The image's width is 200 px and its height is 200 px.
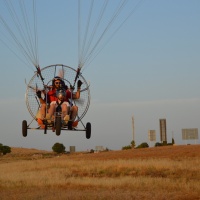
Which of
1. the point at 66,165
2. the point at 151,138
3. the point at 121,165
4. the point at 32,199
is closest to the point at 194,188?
the point at 32,199

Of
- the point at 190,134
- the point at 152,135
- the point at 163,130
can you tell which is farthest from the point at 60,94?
the point at 190,134

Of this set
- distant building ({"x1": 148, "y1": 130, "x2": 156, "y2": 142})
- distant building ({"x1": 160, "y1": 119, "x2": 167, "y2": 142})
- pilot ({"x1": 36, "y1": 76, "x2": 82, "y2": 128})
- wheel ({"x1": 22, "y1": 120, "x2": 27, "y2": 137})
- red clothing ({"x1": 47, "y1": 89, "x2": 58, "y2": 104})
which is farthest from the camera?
distant building ({"x1": 148, "y1": 130, "x2": 156, "y2": 142})

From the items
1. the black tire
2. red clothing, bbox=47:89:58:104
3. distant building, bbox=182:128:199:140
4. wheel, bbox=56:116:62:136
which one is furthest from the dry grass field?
distant building, bbox=182:128:199:140

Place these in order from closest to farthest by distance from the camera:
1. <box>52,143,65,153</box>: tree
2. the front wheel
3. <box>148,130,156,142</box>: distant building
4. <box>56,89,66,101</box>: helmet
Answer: the front wheel
<box>56,89,66,101</box>: helmet
<box>148,130,156,142</box>: distant building
<box>52,143,65,153</box>: tree

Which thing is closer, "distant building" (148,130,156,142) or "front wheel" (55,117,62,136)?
"front wheel" (55,117,62,136)

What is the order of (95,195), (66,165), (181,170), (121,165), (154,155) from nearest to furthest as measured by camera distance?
(95,195), (181,170), (121,165), (66,165), (154,155)

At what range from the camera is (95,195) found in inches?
1076

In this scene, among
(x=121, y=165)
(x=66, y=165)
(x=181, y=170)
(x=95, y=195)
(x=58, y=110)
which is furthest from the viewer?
(x=66, y=165)

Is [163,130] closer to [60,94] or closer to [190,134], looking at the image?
[190,134]

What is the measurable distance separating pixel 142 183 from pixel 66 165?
26596mm

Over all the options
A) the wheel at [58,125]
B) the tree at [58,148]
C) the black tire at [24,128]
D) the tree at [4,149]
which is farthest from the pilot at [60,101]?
the tree at [4,149]

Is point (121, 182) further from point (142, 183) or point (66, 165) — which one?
point (66, 165)

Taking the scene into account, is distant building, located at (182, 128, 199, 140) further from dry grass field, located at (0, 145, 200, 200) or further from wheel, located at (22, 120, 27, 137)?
wheel, located at (22, 120, 27, 137)

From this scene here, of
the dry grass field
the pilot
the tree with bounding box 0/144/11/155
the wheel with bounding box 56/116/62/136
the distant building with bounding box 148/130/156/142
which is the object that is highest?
the distant building with bounding box 148/130/156/142
